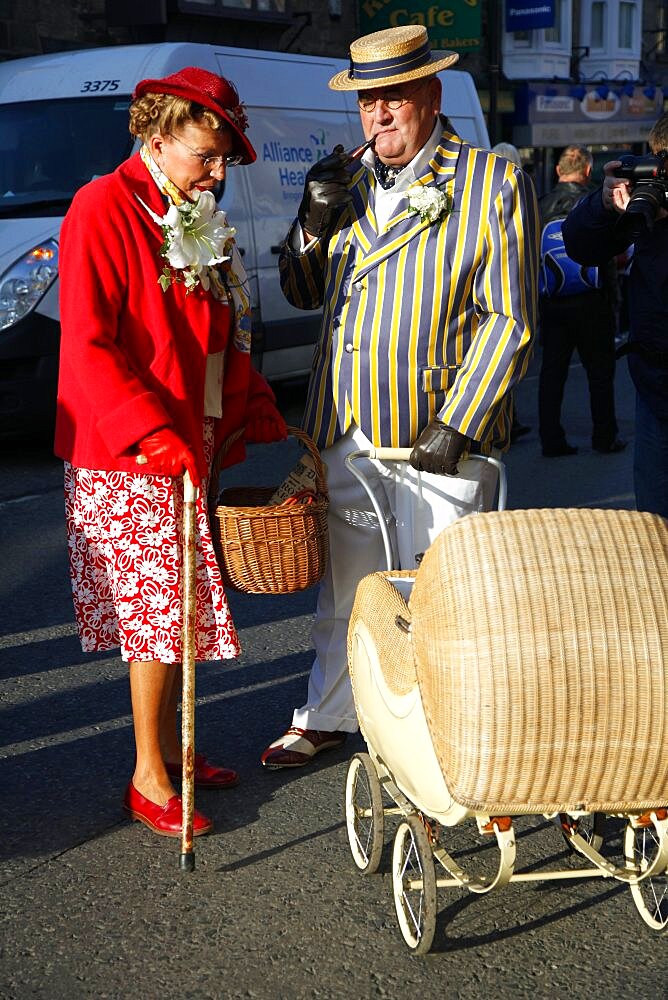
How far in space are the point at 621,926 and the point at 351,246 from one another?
1985mm

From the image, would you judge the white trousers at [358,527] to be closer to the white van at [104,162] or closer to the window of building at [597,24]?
the white van at [104,162]

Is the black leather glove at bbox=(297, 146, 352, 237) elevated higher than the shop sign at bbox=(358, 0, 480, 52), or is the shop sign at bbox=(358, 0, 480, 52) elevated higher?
the black leather glove at bbox=(297, 146, 352, 237)

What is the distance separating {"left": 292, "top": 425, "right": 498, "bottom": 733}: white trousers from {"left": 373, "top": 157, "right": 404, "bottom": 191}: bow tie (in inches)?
28.0

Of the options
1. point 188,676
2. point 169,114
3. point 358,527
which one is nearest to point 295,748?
point 358,527

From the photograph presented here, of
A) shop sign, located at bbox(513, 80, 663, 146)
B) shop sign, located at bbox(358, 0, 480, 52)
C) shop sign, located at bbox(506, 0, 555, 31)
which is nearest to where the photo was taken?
shop sign, located at bbox(358, 0, 480, 52)

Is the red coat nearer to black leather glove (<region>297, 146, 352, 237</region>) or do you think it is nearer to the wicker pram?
black leather glove (<region>297, 146, 352, 237</region>)

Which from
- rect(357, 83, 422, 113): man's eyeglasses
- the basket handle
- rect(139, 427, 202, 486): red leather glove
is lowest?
the basket handle

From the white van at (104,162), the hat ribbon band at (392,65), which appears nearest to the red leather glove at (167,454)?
the hat ribbon band at (392,65)

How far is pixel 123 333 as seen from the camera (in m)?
3.54

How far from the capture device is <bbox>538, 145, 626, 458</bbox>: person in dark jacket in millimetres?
9320

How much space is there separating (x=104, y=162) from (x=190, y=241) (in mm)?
6187

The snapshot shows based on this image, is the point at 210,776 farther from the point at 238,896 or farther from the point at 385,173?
the point at 385,173

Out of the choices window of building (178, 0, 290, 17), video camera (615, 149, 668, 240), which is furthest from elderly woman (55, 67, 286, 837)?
window of building (178, 0, 290, 17)

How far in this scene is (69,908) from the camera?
335cm
